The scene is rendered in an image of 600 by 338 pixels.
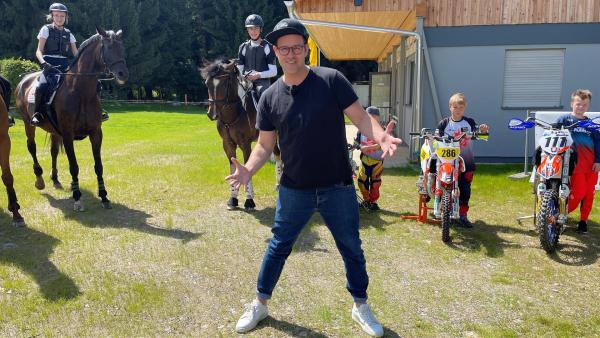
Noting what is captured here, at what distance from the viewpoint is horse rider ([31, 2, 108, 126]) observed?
719 centimetres

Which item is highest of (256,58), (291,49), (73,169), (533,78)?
(256,58)

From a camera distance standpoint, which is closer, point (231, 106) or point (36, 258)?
point (36, 258)

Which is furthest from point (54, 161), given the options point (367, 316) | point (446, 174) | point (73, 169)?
point (367, 316)

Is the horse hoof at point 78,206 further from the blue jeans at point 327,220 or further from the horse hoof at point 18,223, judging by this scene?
the blue jeans at point 327,220

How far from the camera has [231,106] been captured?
6941mm

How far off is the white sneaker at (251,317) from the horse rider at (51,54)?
5.23 meters

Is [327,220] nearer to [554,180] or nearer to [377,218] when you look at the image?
[554,180]

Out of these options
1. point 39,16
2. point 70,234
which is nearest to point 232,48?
point 39,16

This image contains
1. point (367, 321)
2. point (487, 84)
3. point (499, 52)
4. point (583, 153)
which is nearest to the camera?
point (367, 321)

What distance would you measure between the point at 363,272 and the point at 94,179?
7.41 m

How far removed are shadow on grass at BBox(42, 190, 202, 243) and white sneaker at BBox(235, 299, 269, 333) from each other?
2328mm

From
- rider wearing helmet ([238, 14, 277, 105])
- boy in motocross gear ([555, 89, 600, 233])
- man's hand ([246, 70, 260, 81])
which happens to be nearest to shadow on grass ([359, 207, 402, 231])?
boy in motocross gear ([555, 89, 600, 233])

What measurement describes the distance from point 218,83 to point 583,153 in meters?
4.92

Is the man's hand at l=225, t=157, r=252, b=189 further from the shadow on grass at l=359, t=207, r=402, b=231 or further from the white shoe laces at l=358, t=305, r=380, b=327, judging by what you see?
the shadow on grass at l=359, t=207, r=402, b=231
